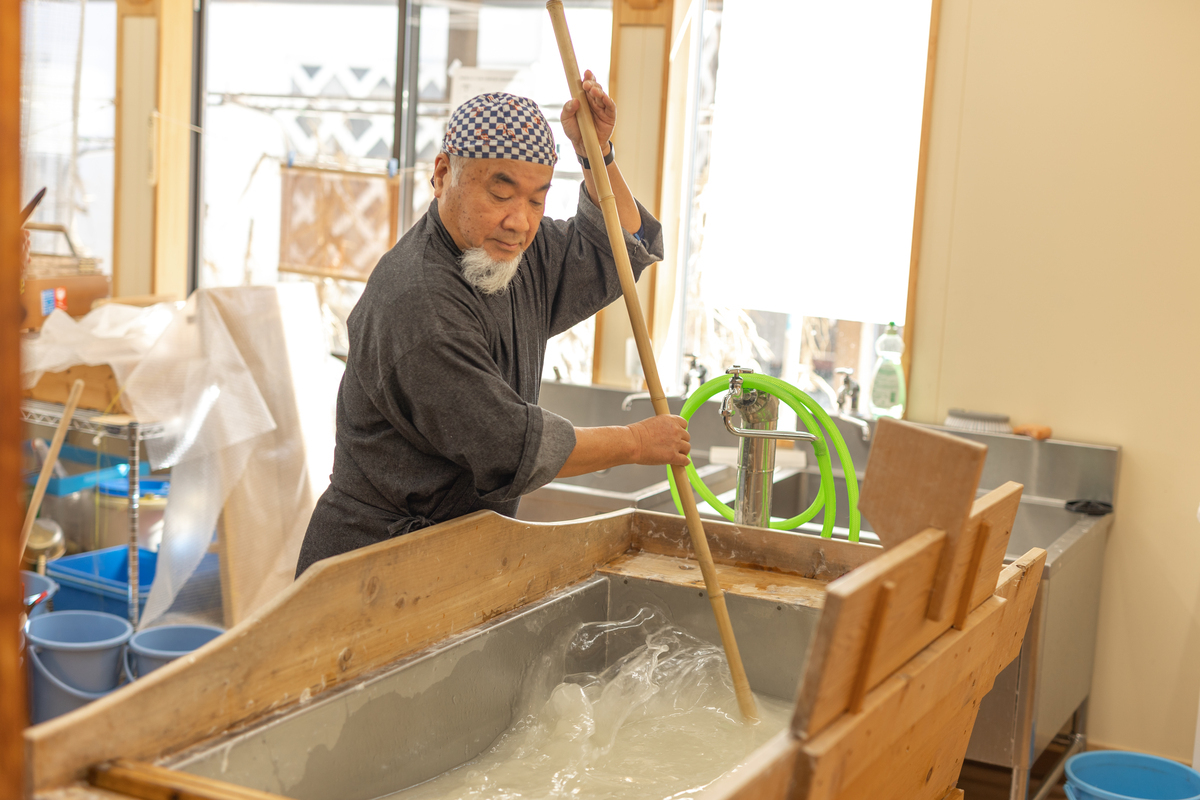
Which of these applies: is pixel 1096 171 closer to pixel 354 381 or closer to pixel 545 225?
pixel 545 225

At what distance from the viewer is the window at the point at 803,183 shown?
3008 mm

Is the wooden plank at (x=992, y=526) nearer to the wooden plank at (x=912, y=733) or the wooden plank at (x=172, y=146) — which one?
the wooden plank at (x=912, y=733)

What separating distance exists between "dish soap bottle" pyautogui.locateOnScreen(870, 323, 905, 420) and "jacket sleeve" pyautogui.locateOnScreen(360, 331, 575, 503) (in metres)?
1.72

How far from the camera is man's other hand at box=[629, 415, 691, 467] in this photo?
62.7 inches

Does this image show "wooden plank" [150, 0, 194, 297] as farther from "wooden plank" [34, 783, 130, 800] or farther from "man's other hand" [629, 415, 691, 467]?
"wooden plank" [34, 783, 130, 800]

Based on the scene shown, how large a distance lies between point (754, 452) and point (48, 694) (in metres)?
2.05

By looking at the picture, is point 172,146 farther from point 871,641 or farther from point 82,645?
point 871,641

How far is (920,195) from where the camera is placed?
2930mm

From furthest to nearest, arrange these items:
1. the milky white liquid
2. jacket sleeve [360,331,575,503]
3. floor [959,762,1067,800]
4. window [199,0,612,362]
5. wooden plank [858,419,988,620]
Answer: window [199,0,612,362], floor [959,762,1067,800], jacket sleeve [360,331,575,503], the milky white liquid, wooden plank [858,419,988,620]

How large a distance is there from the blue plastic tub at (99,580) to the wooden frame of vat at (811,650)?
2107mm

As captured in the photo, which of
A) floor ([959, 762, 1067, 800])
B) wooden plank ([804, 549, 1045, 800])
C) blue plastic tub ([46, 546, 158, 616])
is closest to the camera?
wooden plank ([804, 549, 1045, 800])

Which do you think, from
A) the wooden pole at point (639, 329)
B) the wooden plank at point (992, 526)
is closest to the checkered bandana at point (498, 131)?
the wooden pole at point (639, 329)

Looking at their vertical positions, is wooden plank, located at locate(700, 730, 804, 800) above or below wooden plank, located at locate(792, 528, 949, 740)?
below

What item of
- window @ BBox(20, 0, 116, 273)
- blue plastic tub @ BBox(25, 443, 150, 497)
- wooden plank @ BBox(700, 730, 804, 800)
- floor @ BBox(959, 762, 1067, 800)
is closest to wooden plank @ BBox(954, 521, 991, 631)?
wooden plank @ BBox(700, 730, 804, 800)
